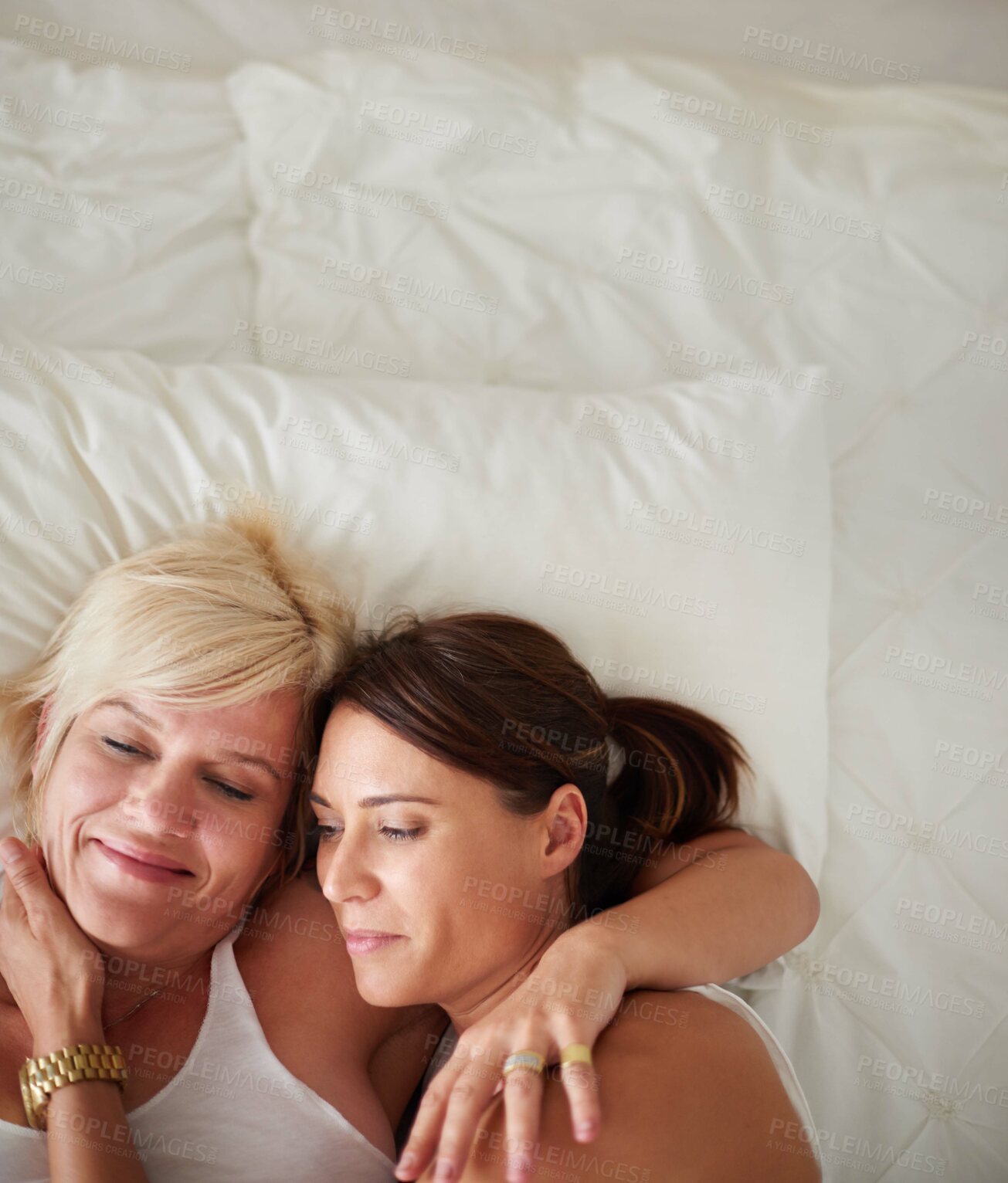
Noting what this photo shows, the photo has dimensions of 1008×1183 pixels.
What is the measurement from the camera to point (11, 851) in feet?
4.00

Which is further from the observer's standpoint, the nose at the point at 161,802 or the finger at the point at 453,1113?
the nose at the point at 161,802

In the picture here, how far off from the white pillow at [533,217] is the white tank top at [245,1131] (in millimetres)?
1172

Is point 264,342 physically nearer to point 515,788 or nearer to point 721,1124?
point 515,788

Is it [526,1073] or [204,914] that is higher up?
[526,1073]

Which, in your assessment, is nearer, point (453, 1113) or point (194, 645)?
point (453, 1113)

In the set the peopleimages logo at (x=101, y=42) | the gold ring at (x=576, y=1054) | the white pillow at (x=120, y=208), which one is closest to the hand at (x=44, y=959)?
the gold ring at (x=576, y=1054)

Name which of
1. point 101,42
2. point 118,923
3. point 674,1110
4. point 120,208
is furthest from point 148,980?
point 101,42

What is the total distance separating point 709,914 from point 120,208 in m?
1.49

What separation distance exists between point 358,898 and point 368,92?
143 cm

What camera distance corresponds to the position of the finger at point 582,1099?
3.12 ft

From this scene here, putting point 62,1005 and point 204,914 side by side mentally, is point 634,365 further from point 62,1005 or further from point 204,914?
point 62,1005

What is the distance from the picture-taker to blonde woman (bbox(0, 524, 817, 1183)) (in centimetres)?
116

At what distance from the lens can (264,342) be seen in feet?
5.82

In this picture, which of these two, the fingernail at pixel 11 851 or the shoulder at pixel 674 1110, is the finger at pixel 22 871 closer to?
the fingernail at pixel 11 851
